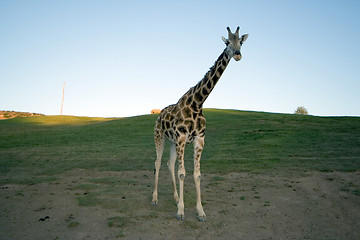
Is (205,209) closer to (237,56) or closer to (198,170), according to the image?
(198,170)

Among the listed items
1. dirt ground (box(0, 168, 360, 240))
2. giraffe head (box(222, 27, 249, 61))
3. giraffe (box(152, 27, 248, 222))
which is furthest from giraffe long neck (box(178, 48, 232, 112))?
dirt ground (box(0, 168, 360, 240))

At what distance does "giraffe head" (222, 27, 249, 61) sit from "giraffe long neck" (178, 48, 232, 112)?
36cm

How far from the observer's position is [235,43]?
8.96m

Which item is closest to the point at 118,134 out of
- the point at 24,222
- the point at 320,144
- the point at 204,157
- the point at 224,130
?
the point at 224,130

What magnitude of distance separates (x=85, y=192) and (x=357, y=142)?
19678 millimetres

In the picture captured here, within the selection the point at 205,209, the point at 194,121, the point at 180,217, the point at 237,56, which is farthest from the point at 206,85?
the point at 180,217

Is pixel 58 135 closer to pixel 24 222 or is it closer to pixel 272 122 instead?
pixel 272 122

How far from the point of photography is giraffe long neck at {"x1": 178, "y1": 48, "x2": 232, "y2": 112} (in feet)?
31.4

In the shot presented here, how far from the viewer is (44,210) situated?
989 cm

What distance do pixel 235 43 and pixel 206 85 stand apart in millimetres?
1610

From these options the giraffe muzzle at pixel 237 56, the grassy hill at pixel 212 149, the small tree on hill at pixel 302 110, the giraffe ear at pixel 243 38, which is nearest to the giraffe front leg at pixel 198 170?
the giraffe muzzle at pixel 237 56

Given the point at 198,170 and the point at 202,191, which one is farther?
the point at 202,191

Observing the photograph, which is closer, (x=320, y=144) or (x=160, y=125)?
(x=160, y=125)

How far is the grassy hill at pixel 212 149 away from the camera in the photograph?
56.4 ft
